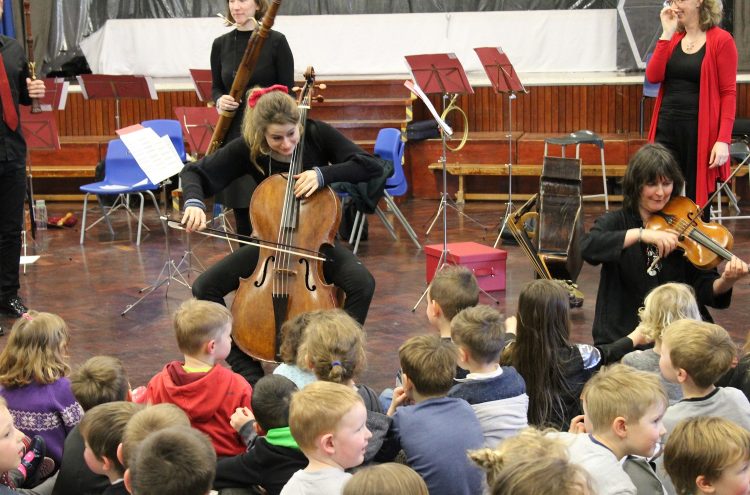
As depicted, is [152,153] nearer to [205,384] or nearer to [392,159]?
[392,159]

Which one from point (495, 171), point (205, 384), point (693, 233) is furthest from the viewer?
point (495, 171)

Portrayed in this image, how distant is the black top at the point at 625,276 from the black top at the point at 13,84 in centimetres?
305

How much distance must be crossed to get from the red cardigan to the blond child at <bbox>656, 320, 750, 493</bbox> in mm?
2512

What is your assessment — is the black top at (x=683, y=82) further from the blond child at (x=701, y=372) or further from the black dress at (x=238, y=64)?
the blond child at (x=701, y=372)

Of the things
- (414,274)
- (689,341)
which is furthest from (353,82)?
(689,341)

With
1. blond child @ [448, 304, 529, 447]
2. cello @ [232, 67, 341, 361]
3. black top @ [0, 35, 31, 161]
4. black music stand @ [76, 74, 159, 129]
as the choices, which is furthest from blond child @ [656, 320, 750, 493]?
black music stand @ [76, 74, 159, 129]

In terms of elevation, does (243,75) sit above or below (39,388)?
above

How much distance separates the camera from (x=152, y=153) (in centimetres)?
561

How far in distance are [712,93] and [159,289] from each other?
11.0ft

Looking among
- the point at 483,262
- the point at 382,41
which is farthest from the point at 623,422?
the point at 382,41

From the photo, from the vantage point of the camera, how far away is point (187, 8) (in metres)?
11.4

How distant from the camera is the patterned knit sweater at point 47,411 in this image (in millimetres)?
3238

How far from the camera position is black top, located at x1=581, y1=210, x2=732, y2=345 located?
4.24m

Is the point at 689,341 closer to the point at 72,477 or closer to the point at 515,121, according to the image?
the point at 72,477
